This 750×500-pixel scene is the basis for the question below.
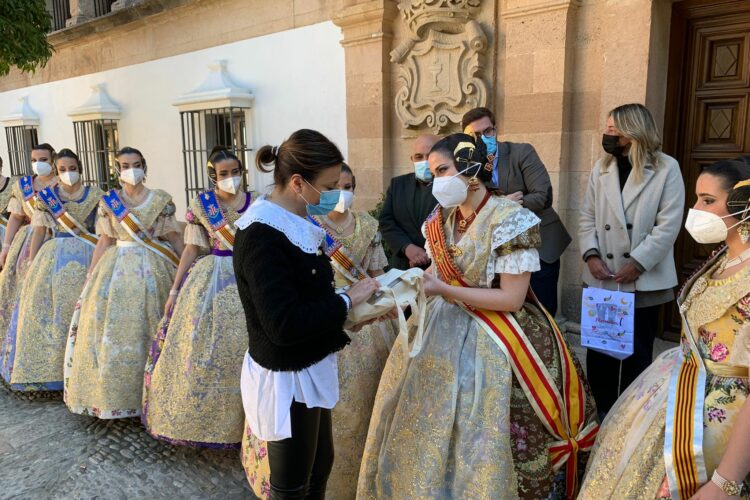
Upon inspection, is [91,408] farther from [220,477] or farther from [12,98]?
[12,98]

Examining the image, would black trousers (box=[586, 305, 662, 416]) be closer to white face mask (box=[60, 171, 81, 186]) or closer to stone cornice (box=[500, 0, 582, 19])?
stone cornice (box=[500, 0, 582, 19])

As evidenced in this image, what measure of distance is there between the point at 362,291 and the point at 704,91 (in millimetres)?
3441

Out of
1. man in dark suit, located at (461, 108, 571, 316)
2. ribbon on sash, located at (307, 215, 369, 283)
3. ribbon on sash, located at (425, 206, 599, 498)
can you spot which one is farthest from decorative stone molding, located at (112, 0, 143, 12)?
ribbon on sash, located at (425, 206, 599, 498)

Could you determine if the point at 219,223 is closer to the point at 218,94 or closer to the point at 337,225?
the point at 337,225

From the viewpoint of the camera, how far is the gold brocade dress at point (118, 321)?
144 inches

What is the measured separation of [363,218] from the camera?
3.04 meters

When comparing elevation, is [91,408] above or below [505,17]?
below

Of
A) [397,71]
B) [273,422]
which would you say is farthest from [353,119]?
[273,422]

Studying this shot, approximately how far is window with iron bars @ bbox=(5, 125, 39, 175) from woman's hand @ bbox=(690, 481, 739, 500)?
13286 mm

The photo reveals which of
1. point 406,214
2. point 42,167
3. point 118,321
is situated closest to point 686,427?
point 406,214

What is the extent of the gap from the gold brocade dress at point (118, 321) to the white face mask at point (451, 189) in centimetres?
236

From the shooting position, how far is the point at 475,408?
2.18m

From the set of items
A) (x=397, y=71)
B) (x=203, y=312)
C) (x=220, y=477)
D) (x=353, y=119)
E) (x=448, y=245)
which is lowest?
(x=220, y=477)

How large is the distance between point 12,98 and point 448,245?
13.3 m
